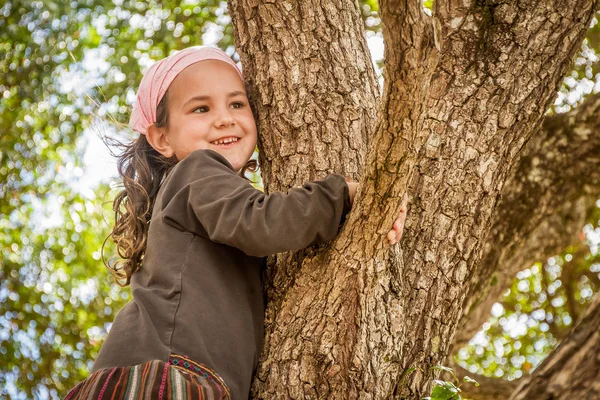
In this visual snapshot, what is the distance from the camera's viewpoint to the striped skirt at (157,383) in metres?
1.82

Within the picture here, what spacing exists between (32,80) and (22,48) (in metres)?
0.24

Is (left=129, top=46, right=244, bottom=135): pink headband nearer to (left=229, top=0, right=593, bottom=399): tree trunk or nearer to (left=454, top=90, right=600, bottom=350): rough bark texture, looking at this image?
(left=229, top=0, right=593, bottom=399): tree trunk

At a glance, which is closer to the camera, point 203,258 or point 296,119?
point 203,258

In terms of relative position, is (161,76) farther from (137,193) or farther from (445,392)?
(445,392)

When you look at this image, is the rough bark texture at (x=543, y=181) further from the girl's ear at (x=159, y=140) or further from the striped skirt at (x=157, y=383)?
the striped skirt at (x=157, y=383)

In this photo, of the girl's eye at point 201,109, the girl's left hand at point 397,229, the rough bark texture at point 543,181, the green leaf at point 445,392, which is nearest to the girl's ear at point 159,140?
the girl's eye at point 201,109

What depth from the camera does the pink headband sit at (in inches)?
96.2

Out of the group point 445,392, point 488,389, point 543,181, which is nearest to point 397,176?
point 445,392

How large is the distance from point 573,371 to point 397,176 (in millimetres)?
559

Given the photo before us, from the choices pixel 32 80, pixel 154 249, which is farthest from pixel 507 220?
pixel 32 80

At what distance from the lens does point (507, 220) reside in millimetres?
3361

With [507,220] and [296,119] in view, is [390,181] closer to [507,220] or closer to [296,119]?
[296,119]

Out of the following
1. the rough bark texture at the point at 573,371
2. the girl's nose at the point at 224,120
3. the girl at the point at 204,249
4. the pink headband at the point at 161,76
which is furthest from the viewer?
the pink headband at the point at 161,76

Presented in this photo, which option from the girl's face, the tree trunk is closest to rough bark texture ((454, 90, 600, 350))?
the tree trunk
